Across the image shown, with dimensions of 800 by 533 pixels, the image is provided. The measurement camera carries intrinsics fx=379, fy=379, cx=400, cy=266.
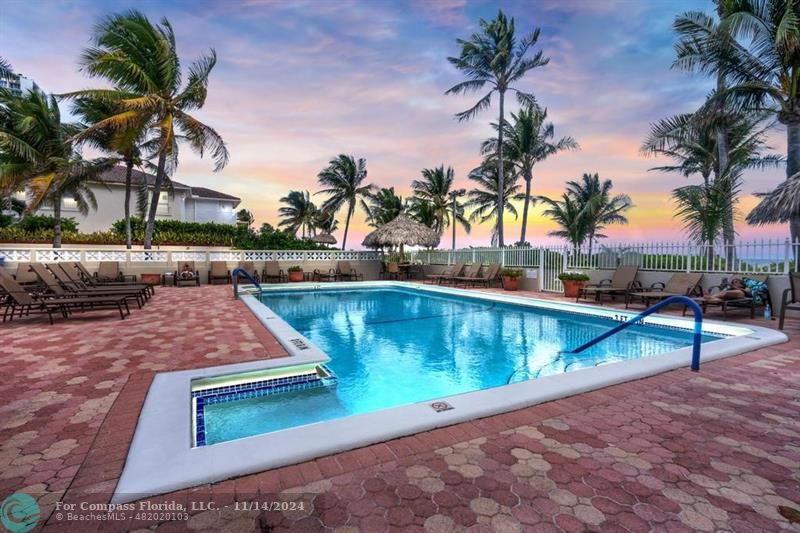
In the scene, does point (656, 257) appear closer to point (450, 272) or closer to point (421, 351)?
point (421, 351)

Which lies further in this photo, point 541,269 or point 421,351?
point 541,269

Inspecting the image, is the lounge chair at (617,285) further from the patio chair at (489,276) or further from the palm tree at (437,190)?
the palm tree at (437,190)

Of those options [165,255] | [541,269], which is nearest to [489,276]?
[541,269]

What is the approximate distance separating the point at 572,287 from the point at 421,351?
7.78 metres

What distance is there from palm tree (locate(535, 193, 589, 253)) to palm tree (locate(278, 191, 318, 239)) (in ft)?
92.7

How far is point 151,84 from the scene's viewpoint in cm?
1494

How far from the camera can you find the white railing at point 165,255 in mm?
14047

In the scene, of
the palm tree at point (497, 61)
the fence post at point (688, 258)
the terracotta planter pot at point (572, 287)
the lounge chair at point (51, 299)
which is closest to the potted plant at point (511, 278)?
the terracotta planter pot at point (572, 287)

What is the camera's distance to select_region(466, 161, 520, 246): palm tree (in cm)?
2997

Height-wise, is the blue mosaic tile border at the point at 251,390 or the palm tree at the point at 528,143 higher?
the palm tree at the point at 528,143

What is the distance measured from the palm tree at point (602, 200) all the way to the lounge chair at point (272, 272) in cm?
2620

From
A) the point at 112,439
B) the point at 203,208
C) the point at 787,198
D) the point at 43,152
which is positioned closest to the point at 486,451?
the point at 112,439

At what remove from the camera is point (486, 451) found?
8.50ft

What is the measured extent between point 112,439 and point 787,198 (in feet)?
40.5
